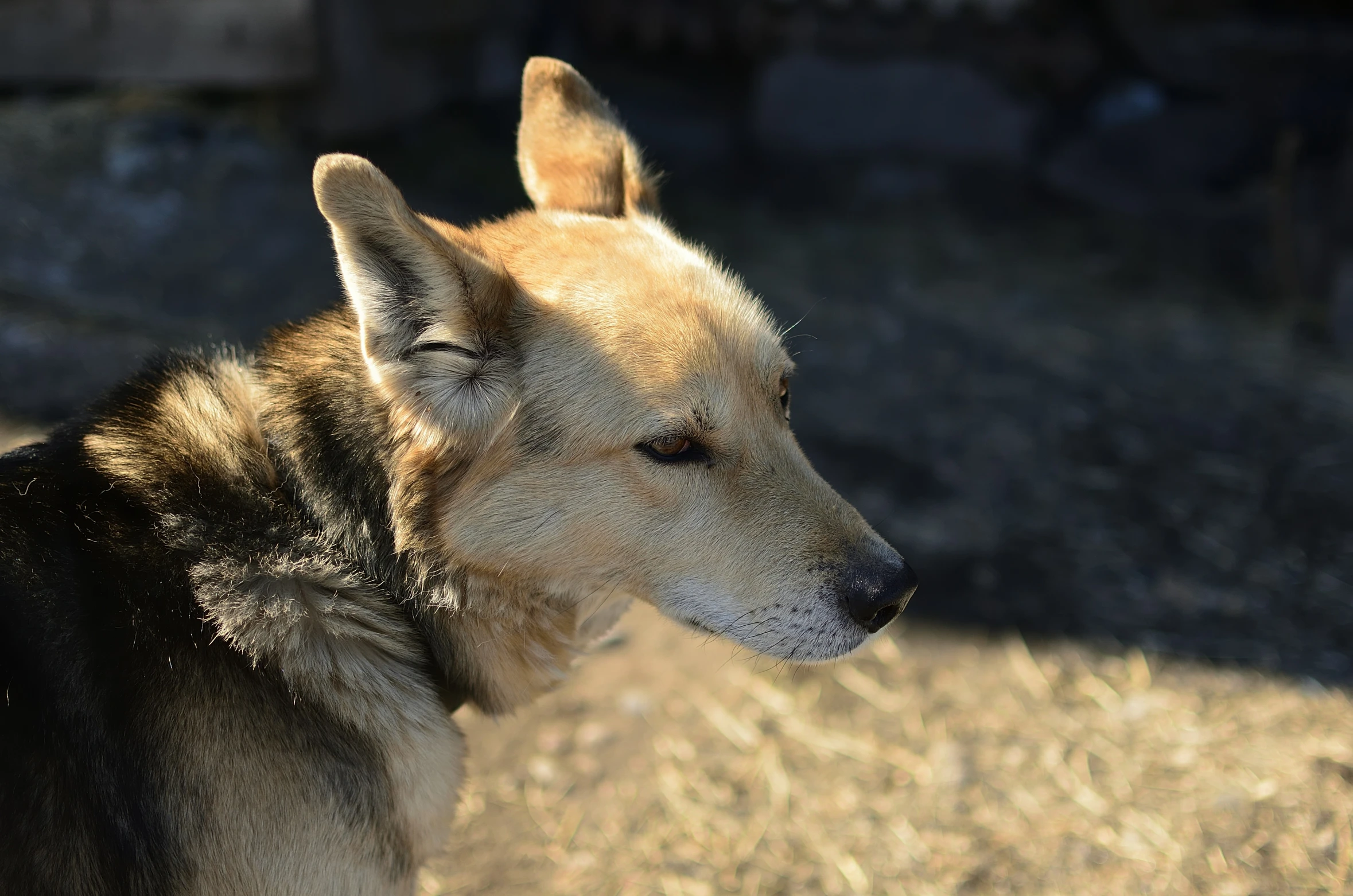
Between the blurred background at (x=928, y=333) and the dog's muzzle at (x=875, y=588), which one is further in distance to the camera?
the blurred background at (x=928, y=333)

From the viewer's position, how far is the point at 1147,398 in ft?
18.0

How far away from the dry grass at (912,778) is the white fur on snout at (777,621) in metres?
1.16

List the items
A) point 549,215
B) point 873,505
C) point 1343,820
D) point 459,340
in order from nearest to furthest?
point 459,340 → point 549,215 → point 1343,820 → point 873,505

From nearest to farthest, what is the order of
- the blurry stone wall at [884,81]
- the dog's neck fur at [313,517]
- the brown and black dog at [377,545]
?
1. the brown and black dog at [377,545]
2. the dog's neck fur at [313,517]
3. the blurry stone wall at [884,81]

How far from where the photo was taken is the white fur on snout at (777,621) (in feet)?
7.57

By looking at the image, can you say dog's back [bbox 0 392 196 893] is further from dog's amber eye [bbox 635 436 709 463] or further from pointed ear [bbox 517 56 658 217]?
pointed ear [bbox 517 56 658 217]

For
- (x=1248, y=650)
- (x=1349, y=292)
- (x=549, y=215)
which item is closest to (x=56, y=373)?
(x=549, y=215)

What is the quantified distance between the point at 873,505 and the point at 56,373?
406 centimetres

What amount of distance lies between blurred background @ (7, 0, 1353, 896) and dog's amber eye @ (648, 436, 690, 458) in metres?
0.63

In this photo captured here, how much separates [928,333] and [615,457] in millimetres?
4219

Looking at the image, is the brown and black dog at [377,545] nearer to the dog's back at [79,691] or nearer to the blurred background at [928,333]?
the dog's back at [79,691]

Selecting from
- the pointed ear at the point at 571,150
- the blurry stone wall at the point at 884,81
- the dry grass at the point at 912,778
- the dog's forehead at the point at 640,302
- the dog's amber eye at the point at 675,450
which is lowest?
the dry grass at the point at 912,778

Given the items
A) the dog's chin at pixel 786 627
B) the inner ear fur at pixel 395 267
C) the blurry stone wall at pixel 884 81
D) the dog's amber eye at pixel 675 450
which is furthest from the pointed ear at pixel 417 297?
the blurry stone wall at pixel 884 81

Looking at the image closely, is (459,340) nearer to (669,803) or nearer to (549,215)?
(549,215)
